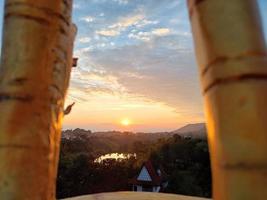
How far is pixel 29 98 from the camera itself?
879mm

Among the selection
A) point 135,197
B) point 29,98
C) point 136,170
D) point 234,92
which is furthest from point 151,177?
point 234,92

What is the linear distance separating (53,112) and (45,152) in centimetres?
13

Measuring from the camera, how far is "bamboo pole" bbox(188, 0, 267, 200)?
1.62ft

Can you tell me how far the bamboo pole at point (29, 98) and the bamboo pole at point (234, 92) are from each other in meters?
0.45

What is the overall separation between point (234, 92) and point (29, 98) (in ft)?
1.75

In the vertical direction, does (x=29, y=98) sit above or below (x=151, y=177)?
above

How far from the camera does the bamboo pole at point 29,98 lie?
2.71ft

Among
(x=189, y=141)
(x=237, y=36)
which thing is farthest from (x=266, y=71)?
(x=189, y=141)

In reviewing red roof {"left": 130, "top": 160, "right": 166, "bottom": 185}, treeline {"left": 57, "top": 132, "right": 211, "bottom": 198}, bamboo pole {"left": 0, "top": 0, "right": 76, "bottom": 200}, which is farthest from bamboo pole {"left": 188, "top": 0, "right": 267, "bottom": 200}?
red roof {"left": 130, "top": 160, "right": 166, "bottom": 185}

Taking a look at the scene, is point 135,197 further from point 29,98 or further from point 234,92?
point 234,92

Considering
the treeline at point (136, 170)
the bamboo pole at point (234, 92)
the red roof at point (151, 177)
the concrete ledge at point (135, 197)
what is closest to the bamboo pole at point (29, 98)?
the bamboo pole at point (234, 92)

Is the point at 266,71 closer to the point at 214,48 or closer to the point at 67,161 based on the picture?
the point at 214,48

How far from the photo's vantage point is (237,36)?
0.56m

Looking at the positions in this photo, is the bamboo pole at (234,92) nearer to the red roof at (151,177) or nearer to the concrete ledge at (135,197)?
the concrete ledge at (135,197)
